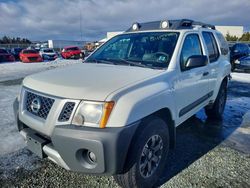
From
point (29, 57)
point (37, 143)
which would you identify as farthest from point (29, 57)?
point (37, 143)

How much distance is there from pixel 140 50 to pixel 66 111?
68.7 inches

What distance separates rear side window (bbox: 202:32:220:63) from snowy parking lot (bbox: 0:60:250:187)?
1.41 m

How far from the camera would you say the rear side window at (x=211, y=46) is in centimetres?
423

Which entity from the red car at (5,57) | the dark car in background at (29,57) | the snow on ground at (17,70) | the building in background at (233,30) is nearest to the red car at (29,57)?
the dark car in background at (29,57)

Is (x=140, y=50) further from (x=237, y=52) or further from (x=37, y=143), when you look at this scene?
(x=237, y=52)

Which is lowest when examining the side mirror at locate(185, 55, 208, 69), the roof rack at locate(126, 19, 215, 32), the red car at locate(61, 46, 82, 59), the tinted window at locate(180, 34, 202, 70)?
the red car at locate(61, 46, 82, 59)

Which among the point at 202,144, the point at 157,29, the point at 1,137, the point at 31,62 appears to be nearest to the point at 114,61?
the point at 157,29

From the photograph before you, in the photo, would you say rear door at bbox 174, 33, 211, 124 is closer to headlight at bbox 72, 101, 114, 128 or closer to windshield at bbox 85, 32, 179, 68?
windshield at bbox 85, 32, 179, 68

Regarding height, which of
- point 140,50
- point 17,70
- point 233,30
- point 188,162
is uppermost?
point 233,30

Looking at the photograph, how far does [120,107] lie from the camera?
81.9 inches

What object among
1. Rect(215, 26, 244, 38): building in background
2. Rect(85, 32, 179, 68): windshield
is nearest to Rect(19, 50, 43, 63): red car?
Rect(85, 32, 179, 68): windshield

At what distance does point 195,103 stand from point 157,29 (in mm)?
1334

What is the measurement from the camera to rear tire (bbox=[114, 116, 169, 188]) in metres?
2.25

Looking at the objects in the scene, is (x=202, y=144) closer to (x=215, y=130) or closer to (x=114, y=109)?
(x=215, y=130)
